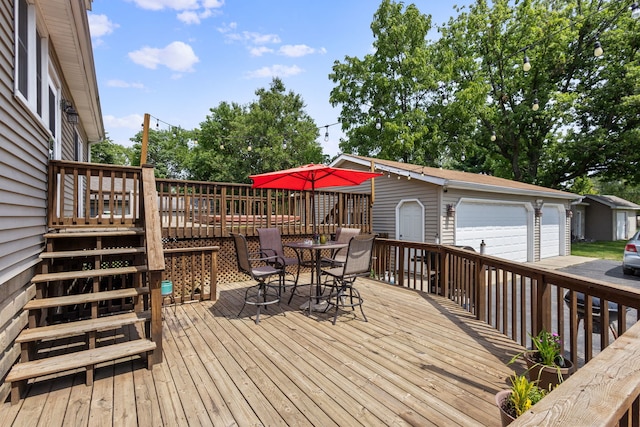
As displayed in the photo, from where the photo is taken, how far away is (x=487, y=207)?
9.81m

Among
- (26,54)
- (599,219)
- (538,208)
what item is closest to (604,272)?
(538,208)

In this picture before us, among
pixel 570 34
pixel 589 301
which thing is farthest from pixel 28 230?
pixel 570 34

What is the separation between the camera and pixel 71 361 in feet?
7.80

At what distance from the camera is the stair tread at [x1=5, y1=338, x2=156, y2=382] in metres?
2.19

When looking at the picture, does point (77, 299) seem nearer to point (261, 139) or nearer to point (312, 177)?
point (312, 177)

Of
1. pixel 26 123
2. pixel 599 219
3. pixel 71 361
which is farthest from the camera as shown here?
pixel 599 219

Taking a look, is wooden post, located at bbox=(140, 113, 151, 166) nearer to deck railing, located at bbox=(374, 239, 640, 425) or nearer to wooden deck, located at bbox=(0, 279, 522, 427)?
wooden deck, located at bbox=(0, 279, 522, 427)

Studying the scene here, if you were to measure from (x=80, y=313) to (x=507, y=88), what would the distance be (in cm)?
2212

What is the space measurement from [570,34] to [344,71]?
467 inches

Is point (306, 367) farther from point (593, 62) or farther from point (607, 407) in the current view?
point (593, 62)

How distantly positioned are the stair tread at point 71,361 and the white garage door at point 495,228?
827 cm

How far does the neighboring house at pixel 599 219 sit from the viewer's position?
2016cm

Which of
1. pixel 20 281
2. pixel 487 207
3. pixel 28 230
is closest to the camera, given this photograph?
pixel 20 281

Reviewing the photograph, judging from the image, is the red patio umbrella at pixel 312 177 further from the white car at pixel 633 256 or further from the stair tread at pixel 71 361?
the white car at pixel 633 256
